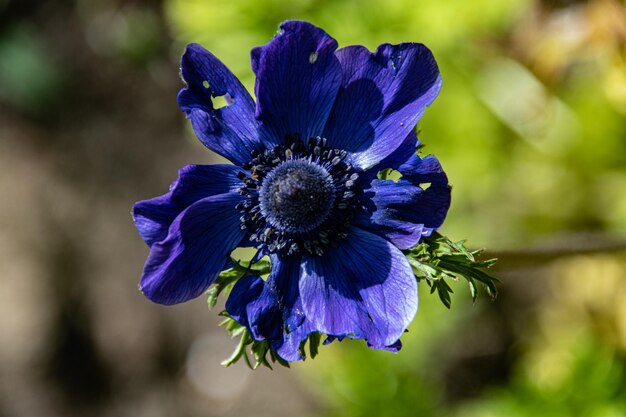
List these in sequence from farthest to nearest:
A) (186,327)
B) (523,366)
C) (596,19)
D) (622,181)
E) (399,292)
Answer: (186,327)
(523,366)
(622,181)
(596,19)
(399,292)

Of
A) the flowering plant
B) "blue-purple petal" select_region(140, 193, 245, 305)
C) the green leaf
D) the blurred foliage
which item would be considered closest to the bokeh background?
the blurred foliage

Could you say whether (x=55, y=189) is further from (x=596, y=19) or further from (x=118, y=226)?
(x=596, y=19)

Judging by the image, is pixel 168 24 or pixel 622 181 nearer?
pixel 622 181

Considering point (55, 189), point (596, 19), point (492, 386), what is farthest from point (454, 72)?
point (55, 189)

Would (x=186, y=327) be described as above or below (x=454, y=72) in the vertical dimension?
below

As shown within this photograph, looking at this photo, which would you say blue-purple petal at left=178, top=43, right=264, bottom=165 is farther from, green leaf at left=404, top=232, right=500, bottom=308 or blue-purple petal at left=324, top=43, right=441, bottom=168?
green leaf at left=404, top=232, right=500, bottom=308

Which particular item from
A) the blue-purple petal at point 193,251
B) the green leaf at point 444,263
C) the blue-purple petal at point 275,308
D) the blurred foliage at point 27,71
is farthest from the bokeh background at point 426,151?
the blue-purple petal at point 193,251
